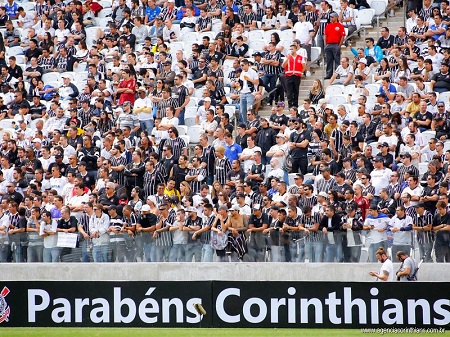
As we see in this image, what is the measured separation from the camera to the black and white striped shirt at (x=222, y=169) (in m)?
23.4

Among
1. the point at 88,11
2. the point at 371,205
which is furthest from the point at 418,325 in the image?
the point at 88,11

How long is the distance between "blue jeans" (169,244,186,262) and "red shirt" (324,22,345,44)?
7.31 metres

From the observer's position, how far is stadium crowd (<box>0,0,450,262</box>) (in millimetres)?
21156

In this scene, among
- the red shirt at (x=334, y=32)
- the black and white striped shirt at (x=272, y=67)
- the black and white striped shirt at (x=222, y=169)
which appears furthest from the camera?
the red shirt at (x=334, y=32)

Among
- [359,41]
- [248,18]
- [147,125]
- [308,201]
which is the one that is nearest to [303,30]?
[359,41]

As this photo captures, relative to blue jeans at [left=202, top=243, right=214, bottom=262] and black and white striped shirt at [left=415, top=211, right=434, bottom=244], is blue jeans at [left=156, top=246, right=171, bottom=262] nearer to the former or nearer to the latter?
blue jeans at [left=202, top=243, right=214, bottom=262]

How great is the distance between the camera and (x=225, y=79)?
26234 mm

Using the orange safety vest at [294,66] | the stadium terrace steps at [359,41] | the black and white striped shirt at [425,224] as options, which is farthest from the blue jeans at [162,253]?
the stadium terrace steps at [359,41]

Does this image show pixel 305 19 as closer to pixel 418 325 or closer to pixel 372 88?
pixel 372 88

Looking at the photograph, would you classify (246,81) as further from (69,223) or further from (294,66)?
(69,223)

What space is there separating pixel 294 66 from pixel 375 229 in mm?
6237

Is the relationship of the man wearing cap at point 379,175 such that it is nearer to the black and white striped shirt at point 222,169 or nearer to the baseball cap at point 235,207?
the baseball cap at point 235,207

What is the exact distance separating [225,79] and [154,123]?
2.06m

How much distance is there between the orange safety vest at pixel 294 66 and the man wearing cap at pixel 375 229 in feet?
19.2
